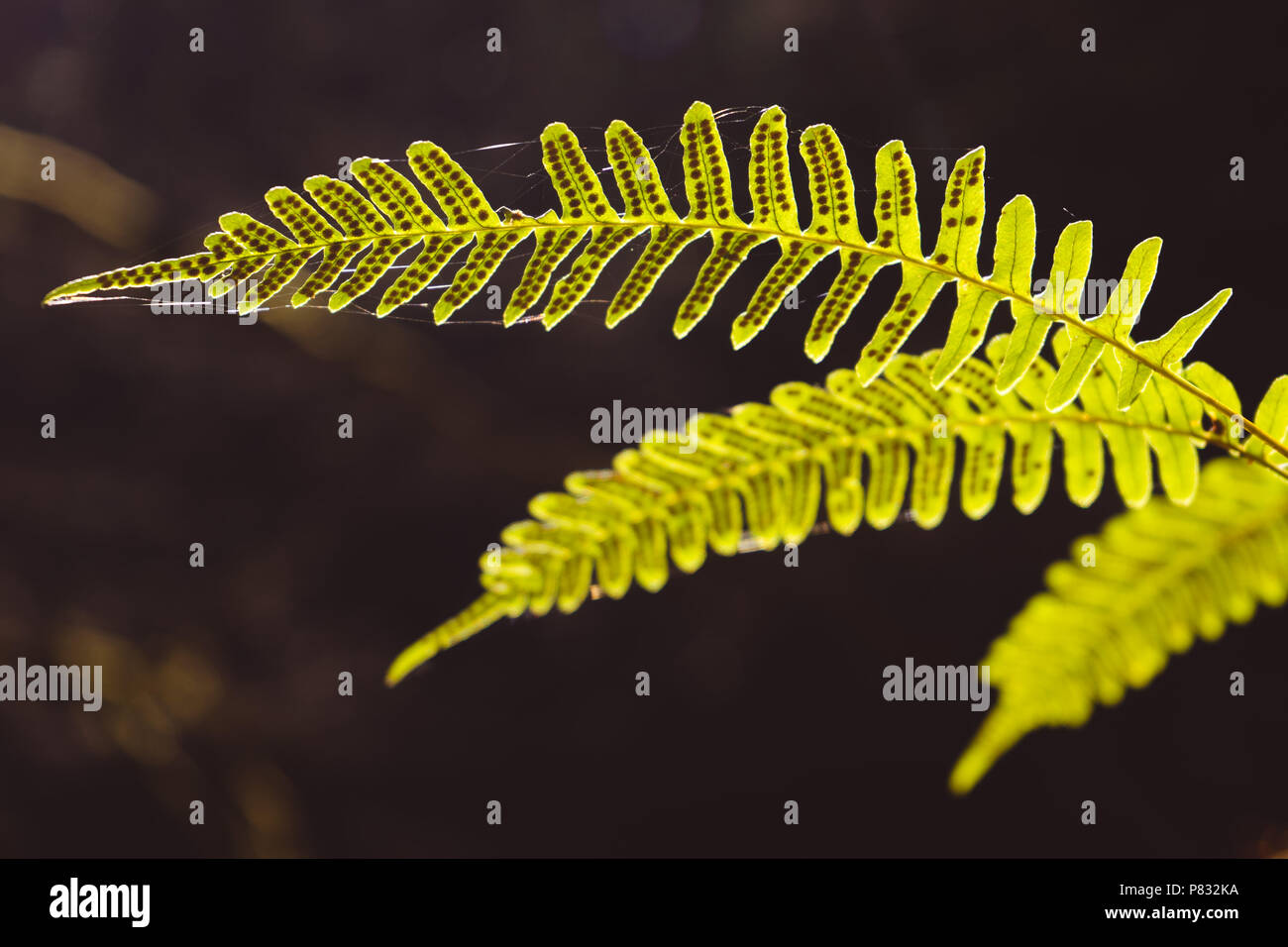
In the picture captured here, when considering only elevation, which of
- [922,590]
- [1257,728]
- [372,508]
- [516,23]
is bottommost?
[1257,728]

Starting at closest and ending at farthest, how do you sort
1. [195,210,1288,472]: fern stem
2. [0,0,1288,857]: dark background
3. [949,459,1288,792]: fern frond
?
1. [195,210,1288,472]: fern stem
2. [949,459,1288,792]: fern frond
3. [0,0,1288,857]: dark background

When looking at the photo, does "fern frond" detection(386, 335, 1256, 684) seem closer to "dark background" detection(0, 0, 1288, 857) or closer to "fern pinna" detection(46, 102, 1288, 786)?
"fern pinna" detection(46, 102, 1288, 786)

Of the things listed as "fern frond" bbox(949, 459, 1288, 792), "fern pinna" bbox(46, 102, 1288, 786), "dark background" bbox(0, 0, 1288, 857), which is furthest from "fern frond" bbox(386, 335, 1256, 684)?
"dark background" bbox(0, 0, 1288, 857)

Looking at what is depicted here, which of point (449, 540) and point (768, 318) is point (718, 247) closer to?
point (768, 318)

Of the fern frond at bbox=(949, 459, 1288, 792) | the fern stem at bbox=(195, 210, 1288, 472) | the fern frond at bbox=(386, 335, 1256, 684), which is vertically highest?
the fern stem at bbox=(195, 210, 1288, 472)

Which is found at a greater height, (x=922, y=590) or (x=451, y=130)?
(x=451, y=130)
